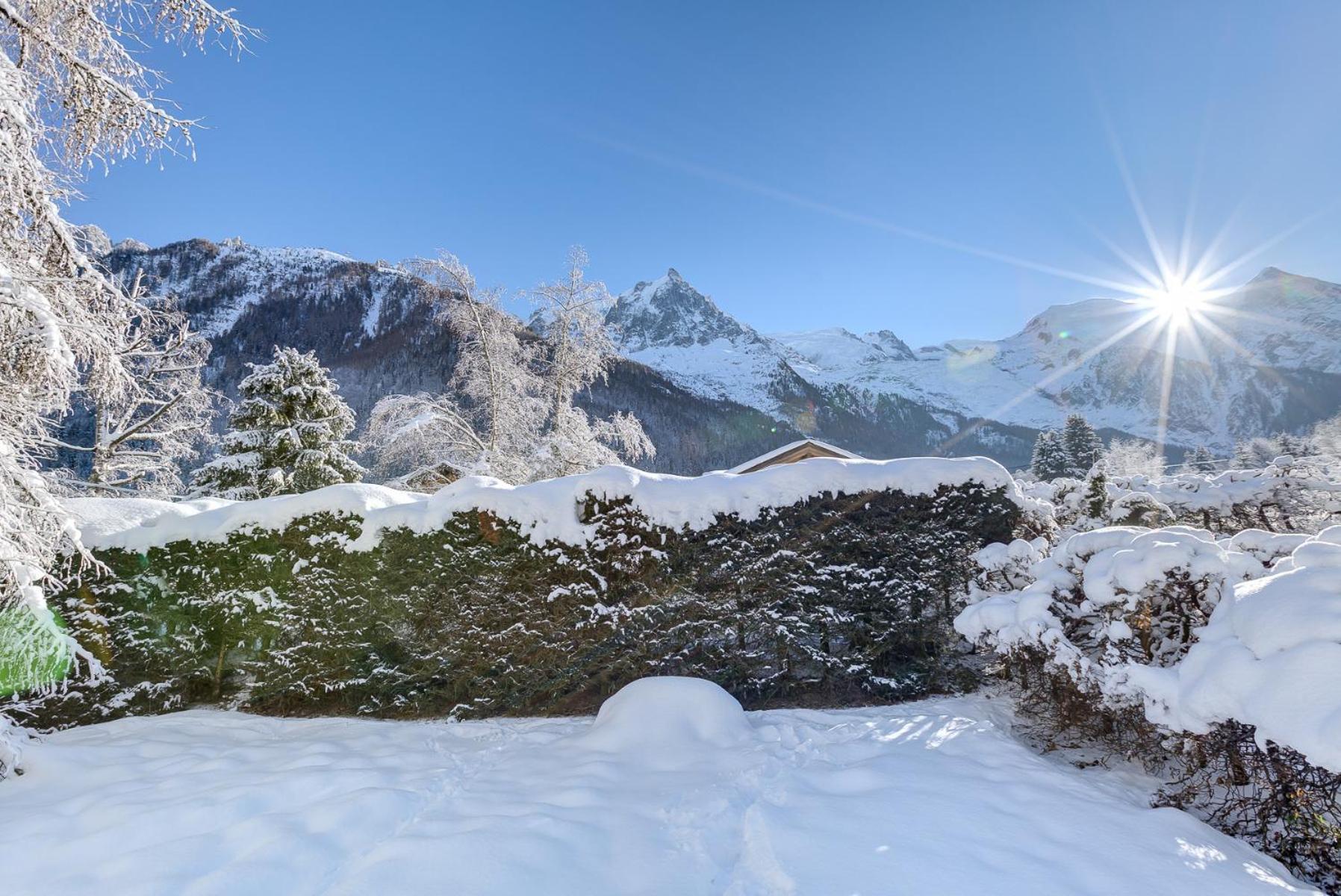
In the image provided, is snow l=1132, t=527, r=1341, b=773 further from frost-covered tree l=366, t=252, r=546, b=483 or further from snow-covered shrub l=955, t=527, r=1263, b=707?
frost-covered tree l=366, t=252, r=546, b=483

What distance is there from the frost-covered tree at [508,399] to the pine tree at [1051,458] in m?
32.5

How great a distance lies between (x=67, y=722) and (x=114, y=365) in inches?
158

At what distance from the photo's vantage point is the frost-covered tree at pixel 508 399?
42.1 feet

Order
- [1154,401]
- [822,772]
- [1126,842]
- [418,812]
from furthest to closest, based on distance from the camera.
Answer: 1. [1154,401]
2. [822,772]
3. [418,812]
4. [1126,842]

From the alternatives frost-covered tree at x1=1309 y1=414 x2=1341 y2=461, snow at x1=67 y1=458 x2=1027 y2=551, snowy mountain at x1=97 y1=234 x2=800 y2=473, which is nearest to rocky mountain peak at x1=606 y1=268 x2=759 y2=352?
snowy mountain at x1=97 y1=234 x2=800 y2=473

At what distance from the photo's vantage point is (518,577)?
17.3ft

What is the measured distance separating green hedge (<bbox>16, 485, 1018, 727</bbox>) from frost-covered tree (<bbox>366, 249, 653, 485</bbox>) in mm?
6839

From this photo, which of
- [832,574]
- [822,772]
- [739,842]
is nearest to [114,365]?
[739,842]

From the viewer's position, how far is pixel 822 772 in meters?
3.66

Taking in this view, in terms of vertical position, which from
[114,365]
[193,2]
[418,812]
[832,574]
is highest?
[193,2]

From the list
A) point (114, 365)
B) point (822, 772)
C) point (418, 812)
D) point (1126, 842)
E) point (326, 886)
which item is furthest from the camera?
point (114, 365)

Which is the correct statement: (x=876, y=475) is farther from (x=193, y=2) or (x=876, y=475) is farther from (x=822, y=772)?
(x=193, y=2)

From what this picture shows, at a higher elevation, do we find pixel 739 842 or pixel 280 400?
pixel 280 400

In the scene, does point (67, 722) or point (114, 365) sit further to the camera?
point (67, 722)
